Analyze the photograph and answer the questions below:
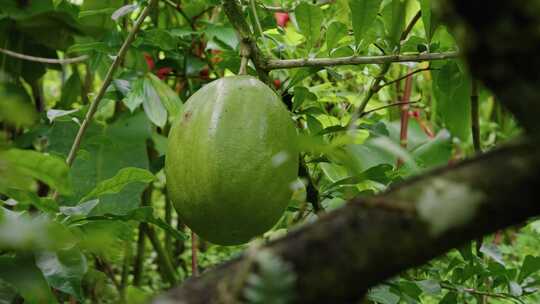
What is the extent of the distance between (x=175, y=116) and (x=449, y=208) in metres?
0.92

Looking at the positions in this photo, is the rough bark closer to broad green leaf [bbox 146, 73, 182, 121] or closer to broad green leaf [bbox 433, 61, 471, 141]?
broad green leaf [bbox 433, 61, 471, 141]

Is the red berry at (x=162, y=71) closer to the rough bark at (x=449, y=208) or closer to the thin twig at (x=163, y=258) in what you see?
the thin twig at (x=163, y=258)

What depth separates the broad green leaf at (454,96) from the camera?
1141 millimetres

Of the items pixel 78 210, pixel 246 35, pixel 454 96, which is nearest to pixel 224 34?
pixel 246 35

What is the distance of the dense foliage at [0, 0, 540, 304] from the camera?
0.63 meters

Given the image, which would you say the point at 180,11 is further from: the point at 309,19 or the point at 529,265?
the point at 529,265

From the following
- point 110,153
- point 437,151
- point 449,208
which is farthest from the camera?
point 437,151

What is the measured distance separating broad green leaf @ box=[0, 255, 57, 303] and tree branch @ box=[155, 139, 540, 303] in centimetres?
29

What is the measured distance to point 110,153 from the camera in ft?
5.16

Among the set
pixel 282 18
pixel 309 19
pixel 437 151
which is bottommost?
pixel 437 151

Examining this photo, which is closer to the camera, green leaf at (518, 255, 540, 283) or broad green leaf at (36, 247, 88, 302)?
broad green leaf at (36, 247, 88, 302)

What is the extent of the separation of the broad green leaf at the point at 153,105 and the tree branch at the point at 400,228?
0.87m

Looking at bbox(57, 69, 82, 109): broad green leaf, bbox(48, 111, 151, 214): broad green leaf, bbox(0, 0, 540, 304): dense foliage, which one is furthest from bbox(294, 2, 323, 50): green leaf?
bbox(57, 69, 82, 109): broad green leaf

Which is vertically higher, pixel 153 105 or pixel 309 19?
pixel 309 19
